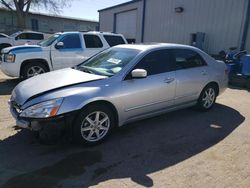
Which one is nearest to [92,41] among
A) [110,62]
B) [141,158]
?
[110,62]

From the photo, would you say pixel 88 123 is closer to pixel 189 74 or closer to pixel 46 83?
pixel 46 83

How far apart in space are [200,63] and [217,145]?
6.90 ft

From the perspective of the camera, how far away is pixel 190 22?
1365cm

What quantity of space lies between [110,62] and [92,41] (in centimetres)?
453

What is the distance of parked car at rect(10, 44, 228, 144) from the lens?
328 centimetres

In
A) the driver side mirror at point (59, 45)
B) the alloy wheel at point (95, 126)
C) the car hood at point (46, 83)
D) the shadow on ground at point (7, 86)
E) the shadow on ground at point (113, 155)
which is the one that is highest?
the driver side mirror at point (59, 45)

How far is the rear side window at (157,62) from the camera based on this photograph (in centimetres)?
423

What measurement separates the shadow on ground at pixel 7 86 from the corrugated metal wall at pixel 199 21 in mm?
9894

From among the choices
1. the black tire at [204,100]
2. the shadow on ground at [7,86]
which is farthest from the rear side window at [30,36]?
the black tire at [204,100]

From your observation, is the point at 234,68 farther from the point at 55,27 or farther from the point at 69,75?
the point at 55,27

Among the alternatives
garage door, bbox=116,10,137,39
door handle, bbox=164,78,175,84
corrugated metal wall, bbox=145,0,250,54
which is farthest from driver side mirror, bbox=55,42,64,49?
garage door, bbox=116,10,137,39

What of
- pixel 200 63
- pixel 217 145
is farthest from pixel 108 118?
pixel 200 63

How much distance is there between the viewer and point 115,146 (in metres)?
3.73

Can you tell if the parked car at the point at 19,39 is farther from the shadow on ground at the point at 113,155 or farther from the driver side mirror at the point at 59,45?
the shadow on ground at the point at 113,155
